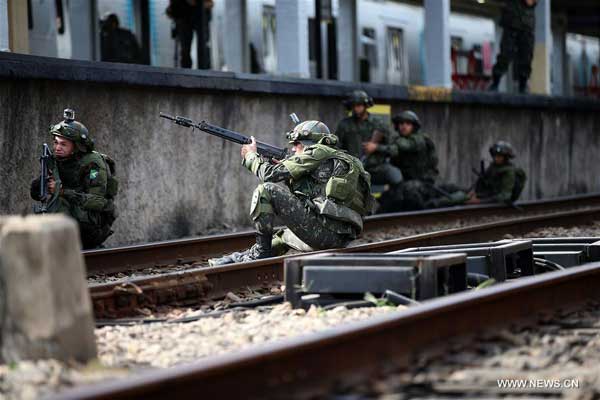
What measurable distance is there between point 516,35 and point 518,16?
365mm

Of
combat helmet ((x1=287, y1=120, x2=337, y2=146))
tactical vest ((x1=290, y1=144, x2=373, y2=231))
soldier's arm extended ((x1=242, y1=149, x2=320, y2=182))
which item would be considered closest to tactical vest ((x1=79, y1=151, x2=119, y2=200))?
soldier's arm extended ((x1=242, y1=149, x2=320, y2=182))

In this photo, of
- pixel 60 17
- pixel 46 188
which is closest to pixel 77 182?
pixel 46 188

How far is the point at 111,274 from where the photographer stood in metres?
Result: 9.13

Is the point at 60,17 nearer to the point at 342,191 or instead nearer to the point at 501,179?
the point at 501,179

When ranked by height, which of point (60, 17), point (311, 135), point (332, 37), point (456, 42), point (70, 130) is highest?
point (456, 42)

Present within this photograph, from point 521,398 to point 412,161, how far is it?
12.3 meters

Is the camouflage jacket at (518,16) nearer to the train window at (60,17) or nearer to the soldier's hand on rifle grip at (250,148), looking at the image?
the train window at (60,17)

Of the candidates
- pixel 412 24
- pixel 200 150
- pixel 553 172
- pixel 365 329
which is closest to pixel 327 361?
pixel 365 329

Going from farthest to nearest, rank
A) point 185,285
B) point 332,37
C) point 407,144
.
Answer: point 332,37, point 407,144, point 185,285

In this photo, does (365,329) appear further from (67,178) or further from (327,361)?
(67,178)

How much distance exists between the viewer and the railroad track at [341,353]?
3918mm

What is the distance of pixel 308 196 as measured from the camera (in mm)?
9344

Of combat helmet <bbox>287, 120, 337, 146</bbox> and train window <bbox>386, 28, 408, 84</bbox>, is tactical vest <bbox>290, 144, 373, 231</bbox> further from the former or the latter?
train window <bbox>386, 28, 408, 84</bbox>

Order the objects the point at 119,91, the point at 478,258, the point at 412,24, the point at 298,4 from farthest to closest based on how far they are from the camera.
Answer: the point at 412,24 → the point at 298,4 → the point at 119,91 → the point at 478,258
